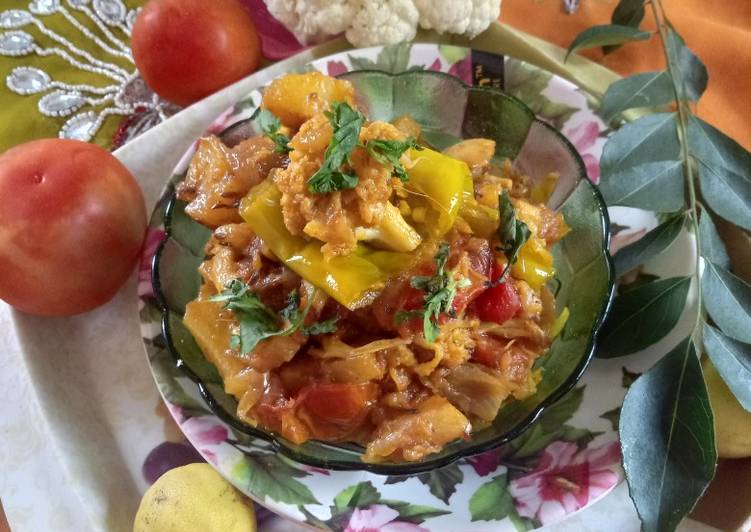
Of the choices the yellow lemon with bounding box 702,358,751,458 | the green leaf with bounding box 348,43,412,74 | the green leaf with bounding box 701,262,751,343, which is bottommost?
the yellow lemon with bounding box 702,358,751,458

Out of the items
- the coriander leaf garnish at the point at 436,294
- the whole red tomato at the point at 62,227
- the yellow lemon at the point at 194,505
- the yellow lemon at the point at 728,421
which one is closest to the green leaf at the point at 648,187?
the yellow lemon at the point at 728,421

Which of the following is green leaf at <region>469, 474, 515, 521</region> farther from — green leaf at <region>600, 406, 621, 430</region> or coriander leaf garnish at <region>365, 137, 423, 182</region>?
coriander leaf garnish at <region>365, 137, 423, 182</region>

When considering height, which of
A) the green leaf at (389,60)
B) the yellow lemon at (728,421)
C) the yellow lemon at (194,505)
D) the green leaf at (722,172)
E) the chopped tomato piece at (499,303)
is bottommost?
the yellow lemon at (194,505)

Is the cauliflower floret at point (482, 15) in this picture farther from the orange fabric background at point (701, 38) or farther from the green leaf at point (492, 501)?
the green leaf at point (492, 501)

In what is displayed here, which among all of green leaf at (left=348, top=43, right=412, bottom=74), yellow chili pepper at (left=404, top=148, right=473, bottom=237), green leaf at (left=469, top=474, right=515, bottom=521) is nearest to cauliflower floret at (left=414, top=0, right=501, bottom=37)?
green leaf at (left=348, top=43, right=412, bottom=74)

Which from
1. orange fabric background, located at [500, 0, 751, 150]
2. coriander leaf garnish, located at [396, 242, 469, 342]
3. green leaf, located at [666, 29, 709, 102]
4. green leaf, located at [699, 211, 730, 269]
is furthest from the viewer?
orange fabric background, located at [500, 0, 751, 150]

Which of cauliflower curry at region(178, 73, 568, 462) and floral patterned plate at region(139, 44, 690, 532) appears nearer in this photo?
cauliflower curry at region(178, 73, 568, 462)

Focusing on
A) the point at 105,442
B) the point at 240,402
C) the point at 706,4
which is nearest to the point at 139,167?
the point at 105,442
